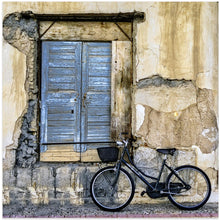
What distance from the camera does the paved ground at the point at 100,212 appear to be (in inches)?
186

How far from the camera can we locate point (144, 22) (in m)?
5.23

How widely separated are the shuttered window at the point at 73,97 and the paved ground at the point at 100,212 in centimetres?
89

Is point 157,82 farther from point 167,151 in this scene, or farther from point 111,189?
point 111,189

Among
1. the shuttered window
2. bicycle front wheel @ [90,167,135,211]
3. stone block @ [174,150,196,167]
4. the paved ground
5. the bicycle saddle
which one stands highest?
the shuttered window

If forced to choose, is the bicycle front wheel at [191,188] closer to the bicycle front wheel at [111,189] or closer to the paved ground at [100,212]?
the paved ground at [100,212]

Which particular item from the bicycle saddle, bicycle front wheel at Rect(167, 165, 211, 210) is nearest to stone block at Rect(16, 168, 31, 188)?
the bicycle saddle

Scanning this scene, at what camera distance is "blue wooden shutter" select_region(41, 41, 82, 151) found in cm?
540

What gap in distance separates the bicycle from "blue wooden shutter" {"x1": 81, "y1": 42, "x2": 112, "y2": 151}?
572mm

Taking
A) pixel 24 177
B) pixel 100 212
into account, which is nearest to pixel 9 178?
pixel 24 177

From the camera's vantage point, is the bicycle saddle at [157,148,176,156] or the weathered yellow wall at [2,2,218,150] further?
the weathered yellow wall at [2,2,218,150]

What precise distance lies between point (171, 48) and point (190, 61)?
39 cm

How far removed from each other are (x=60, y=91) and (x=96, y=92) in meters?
0.63

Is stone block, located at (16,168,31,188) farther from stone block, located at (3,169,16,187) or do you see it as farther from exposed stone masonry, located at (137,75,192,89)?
exposed stone masonry, located at (137,75,192,89)

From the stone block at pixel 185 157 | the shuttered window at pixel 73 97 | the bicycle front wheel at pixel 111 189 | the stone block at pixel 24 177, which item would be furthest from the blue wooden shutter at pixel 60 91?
the stone block at pixel 185 157
